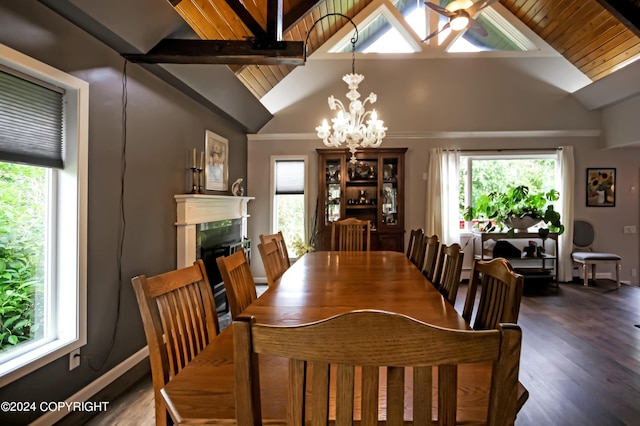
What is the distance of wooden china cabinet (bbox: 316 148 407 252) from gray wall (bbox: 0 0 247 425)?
264 cm

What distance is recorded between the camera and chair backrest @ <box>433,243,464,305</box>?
71.3 inches

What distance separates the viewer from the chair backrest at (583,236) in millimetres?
5598

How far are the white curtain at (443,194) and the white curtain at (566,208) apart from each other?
1.62 meters

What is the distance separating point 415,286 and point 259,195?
4227 millimetres

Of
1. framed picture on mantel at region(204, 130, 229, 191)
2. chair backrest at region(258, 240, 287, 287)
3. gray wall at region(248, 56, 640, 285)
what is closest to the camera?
chair backrest at region(258, 240, 287, 287)

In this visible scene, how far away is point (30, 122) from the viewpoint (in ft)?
6.21

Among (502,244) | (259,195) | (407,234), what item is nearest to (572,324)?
(502,244)

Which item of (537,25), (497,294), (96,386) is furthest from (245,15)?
(537,25)

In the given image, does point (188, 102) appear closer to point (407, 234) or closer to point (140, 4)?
point (140, 4)

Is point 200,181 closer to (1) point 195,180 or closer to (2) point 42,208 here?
(1) point 195,180

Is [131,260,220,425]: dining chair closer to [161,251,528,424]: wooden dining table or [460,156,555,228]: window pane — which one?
[161,251,528,424]: wooden dining table

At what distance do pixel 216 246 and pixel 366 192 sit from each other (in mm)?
2637

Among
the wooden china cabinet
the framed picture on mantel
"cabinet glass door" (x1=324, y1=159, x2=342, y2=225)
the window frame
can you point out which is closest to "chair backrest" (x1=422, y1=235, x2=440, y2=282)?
the framed picture on mantel

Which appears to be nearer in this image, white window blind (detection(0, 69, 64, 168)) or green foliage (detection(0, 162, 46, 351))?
white window blind (detection(0, 69, 64, 168))
